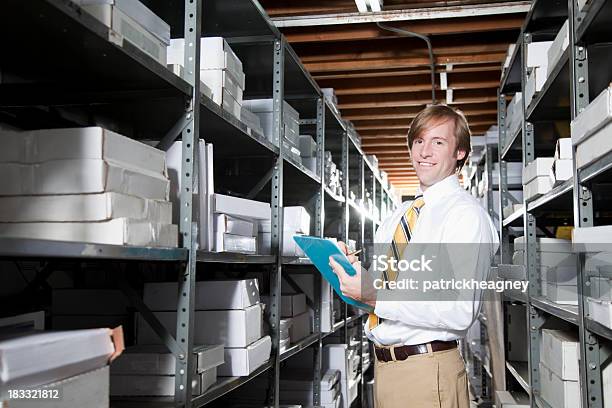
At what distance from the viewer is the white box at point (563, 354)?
9.39 ft

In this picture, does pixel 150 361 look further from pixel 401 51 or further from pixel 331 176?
pixel 401 51

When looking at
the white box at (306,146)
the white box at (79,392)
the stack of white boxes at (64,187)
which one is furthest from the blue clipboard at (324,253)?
the white box at (306,146)

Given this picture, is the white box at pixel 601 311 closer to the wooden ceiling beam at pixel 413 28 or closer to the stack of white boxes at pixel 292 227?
the stack of white boxes at pixel 292 227

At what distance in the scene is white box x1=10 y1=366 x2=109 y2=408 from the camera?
1356mm

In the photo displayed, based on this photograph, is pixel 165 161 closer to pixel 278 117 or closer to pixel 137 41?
pixel 137 41

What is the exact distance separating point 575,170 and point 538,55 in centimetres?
110

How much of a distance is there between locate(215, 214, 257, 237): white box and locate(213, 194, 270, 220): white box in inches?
0.9

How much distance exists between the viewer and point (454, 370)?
2.47 meters

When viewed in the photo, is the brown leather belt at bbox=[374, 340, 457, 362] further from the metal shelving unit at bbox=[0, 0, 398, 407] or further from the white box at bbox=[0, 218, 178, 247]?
the white box at bbox=[0, 218, 178, 247]

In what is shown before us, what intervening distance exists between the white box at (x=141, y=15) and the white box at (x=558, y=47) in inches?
65.6

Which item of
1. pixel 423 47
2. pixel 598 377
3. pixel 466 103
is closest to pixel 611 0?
pixel 598 377

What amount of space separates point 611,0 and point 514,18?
8.41 ft

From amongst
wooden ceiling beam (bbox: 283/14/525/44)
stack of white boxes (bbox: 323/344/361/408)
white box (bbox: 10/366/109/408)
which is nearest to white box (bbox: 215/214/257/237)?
white box (bbox: 10/366/109/408)

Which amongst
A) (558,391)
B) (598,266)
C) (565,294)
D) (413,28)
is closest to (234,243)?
(598,266)
